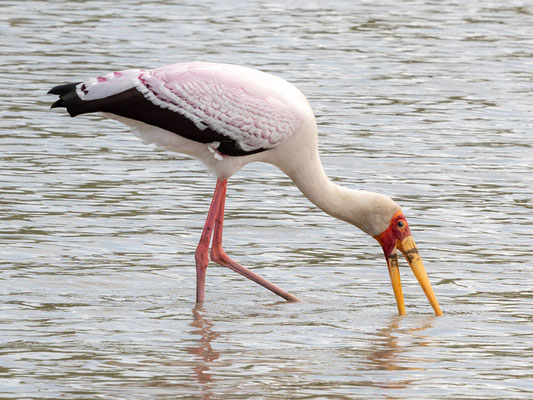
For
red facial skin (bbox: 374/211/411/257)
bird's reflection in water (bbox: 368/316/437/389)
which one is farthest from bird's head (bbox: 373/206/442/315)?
bird's reflection in water (bbox: 368/316/437/389)

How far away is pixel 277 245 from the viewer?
35.3 ft

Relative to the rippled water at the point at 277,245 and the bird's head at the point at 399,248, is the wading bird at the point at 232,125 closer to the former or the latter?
the bird's head at the point at 399,248

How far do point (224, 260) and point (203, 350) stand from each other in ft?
6.22

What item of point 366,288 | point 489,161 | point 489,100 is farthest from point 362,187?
point 489,100

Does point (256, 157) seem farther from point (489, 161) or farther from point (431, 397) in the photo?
point (489, 161)

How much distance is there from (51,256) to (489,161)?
16.8ft

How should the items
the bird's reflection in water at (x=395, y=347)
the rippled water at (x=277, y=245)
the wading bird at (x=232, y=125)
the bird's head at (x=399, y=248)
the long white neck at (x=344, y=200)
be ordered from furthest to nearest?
the long white neck at (x=344, y=200) → the bird's head at (x=399, y=248) → the wading bird at (x=232, y=125) → the bird's reflection in water at (x=395, y=347) → the rippled water at (x=277, y=245)

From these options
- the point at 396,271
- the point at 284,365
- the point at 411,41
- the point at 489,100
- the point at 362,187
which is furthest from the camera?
the point at 411,41

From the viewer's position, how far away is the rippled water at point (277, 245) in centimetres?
748

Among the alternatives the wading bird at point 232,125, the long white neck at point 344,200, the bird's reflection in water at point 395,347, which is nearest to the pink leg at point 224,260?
the wading bird at point 232,125

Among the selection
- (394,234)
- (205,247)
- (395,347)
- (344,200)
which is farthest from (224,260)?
(395,347)

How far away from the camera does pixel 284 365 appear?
757 cm

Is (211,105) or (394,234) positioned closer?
(211,105)

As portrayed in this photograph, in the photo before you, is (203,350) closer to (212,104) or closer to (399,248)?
(212,104)
